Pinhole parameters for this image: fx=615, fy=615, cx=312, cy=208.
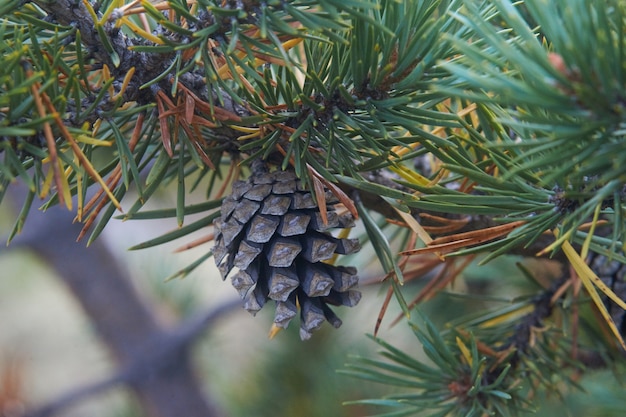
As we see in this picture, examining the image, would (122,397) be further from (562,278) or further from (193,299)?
(562,278)

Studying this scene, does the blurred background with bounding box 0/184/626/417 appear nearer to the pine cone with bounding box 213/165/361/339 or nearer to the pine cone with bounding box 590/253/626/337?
the pine cone with bounding box 590/253/626/337

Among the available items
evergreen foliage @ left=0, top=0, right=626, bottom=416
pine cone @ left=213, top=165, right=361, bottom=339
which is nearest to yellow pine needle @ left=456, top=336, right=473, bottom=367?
evergreen foliage @ left=0, top=0, right=626, bottom=416

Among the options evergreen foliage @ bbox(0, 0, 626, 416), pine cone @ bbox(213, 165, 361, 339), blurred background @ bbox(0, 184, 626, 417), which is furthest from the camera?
blurred background @ bbox(0, 184, 626, 417)

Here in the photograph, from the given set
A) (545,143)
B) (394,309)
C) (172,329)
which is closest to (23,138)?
(545,143)

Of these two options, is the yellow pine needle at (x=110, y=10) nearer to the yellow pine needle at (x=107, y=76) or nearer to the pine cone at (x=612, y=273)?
the yellow pine needle at (x=107, y=76)

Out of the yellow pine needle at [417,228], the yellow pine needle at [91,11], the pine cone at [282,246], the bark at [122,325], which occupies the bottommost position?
the bark at [122,325]

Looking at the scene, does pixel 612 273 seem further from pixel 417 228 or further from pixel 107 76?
pixel 107 76

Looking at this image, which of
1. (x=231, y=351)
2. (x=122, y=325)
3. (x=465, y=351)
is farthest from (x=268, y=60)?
(x=231, y=351)

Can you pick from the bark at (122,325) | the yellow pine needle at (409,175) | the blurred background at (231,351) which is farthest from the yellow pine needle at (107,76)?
the bark at (122,325)
